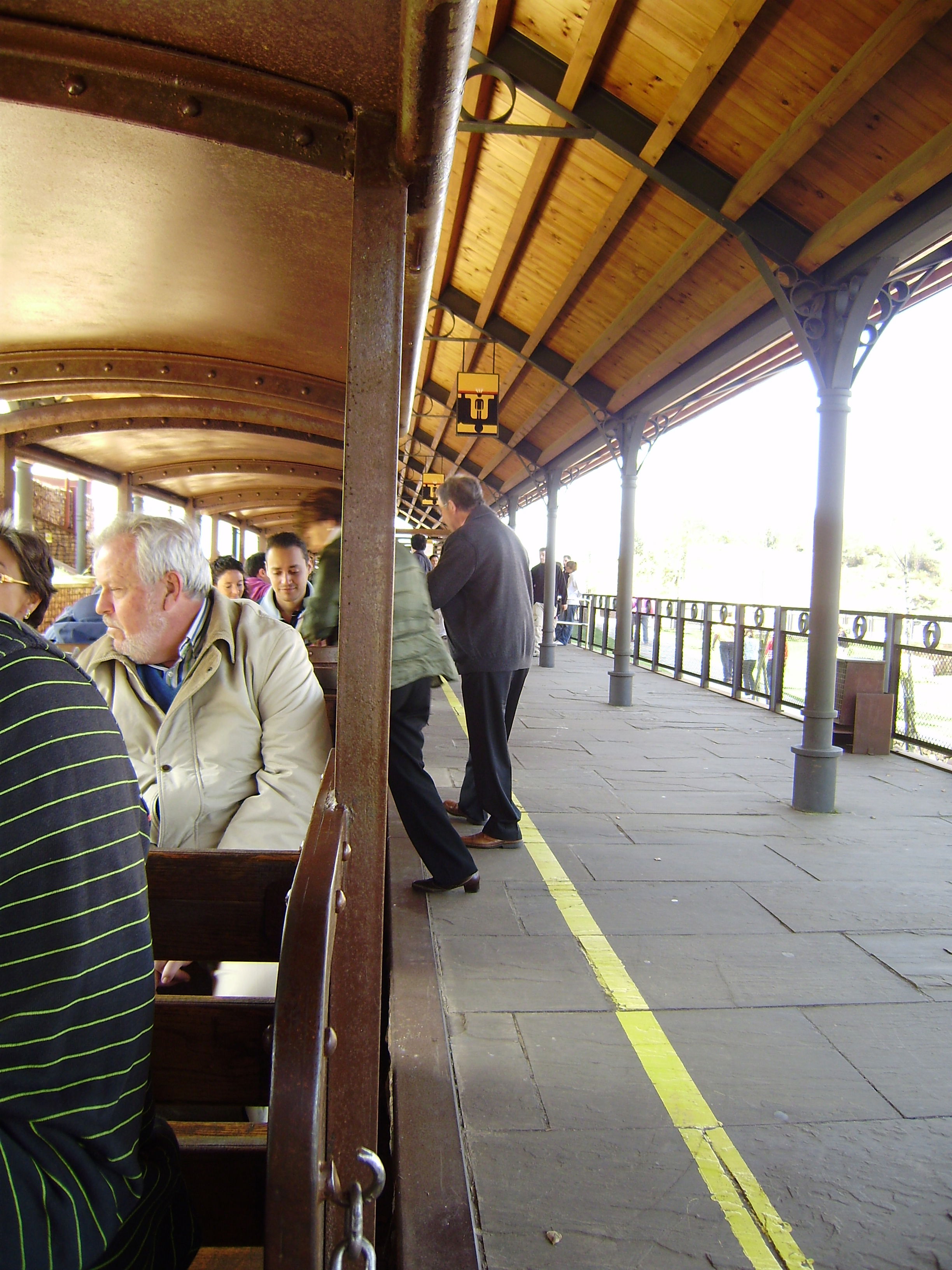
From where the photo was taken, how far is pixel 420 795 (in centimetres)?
428

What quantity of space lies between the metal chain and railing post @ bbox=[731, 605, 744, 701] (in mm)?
12036

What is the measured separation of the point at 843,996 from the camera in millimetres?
3574

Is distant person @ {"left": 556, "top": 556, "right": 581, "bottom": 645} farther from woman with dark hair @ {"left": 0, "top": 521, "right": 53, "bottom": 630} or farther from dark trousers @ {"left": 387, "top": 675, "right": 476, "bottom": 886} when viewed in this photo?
→ woman with dark hair @ {"left": 0, "top": 521, "right": 53, "bottom": 630}

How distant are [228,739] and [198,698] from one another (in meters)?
0.16

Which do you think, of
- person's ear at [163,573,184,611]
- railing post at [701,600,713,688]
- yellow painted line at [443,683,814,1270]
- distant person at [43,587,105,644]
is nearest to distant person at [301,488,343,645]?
distant person at [43,587,105,644]

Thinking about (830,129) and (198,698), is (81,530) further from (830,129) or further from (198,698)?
(830,129)

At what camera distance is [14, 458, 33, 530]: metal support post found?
15.2 ft

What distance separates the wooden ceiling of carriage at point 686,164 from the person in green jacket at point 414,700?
3613 millimetres

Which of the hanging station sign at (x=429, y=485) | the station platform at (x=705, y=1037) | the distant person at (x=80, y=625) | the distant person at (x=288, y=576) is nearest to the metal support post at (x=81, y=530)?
the distant person at (x=288, y=576)

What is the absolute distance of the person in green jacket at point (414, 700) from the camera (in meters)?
4.26

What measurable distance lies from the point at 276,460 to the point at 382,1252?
5.76 meters

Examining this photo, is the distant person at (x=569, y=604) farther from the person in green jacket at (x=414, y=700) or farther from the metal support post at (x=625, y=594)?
the person in green jacket at (x=414, y=700)

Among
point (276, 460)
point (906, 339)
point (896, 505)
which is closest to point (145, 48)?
point (276, 460)

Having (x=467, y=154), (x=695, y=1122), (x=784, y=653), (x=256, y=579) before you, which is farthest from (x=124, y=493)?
(x=784, y=653)
